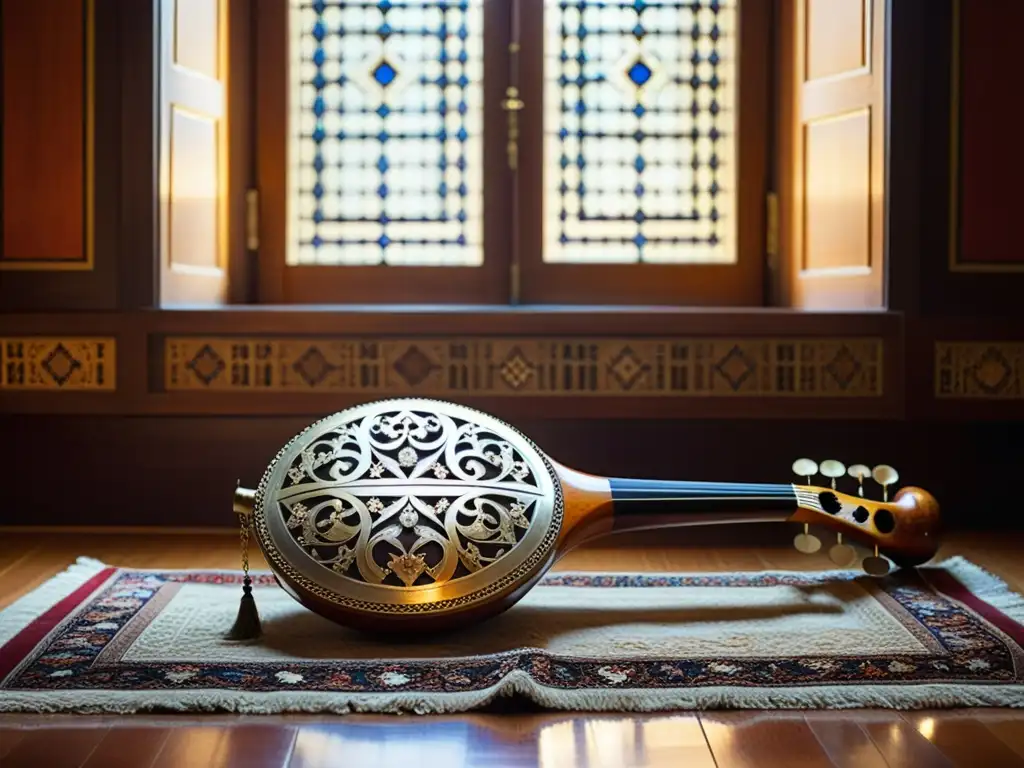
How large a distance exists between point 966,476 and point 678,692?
1639 mm

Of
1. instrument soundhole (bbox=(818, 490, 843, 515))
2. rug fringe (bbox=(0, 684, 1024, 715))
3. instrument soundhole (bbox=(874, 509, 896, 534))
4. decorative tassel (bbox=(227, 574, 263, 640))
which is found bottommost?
rug fringe (bbox=(0, 684, 1024, 715))

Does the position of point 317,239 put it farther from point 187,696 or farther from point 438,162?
point 187,696

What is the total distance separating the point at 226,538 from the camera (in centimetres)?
286

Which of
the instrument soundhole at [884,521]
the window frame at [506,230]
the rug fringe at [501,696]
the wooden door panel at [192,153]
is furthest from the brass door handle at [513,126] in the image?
the rug fringe at [501,696]

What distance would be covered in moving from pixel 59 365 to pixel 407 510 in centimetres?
144

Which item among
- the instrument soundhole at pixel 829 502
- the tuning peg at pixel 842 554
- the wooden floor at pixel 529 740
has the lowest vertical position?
the wooden floor at pixel 529 740

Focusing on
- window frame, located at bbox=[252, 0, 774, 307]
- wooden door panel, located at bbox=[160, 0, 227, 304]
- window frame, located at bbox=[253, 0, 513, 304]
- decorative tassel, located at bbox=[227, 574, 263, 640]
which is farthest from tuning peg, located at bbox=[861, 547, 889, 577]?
wooden door panel, located at bbox=[160, 0, 227, 304]

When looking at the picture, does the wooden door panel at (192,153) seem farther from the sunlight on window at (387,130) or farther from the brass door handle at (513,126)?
the brass door handle at (513,126)

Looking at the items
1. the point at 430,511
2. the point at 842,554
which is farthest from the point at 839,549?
the point at 430,511

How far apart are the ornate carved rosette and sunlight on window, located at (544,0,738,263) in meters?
1.46

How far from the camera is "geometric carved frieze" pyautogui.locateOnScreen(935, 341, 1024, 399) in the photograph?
2971 mm

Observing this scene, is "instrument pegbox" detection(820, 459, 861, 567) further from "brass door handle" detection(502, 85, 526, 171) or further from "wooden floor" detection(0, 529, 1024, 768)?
"brass door handle" detection(502, 85, 526, 171)

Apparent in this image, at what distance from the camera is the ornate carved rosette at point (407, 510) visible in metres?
1.85

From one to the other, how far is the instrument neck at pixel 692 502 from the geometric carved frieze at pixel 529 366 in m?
0.76
